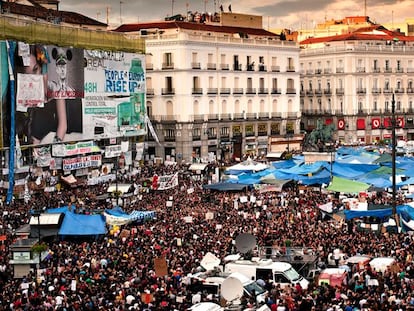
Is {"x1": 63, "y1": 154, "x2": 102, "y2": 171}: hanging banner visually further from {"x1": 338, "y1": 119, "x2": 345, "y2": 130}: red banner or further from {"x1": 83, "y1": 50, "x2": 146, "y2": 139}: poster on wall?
{"x1": 338, "y1": 119, "x2": 345, "y2": 130}: red banner

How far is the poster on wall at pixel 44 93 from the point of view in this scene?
52.9 meters

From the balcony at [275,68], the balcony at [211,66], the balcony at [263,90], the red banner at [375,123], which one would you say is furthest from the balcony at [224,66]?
the red banner at [375,123]

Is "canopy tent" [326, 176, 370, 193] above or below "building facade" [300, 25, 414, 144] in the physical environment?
below

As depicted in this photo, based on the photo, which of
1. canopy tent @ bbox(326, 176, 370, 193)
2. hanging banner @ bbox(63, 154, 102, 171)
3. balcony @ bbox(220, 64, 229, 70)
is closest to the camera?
canopy tent @ bbox(326, 176, 370, 193)

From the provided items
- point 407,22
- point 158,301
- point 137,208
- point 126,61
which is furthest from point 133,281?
point 407,22

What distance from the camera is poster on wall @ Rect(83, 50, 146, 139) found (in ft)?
205

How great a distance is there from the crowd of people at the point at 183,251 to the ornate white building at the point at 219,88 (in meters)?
28.3

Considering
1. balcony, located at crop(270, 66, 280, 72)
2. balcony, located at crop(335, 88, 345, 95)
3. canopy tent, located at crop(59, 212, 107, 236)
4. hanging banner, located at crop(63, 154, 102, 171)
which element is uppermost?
balcony, located at crop(270, 66, 280, 72)

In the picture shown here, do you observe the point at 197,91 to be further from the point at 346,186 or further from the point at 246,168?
the point at 346,186

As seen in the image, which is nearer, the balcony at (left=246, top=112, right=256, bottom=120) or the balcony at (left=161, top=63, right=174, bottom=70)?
the balcony at (left=161, top=63, right=174, bottom=70)

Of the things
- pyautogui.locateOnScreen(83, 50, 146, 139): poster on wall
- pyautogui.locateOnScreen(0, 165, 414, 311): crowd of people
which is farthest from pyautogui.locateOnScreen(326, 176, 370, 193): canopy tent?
pyautogui.locateOnScreen(83, 50, 146, 139): poster on wall

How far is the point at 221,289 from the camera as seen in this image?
77.7ft

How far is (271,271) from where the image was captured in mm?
26125

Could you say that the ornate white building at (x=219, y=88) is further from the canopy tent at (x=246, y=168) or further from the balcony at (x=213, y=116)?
the canopy tent at (x=246, y=168)
